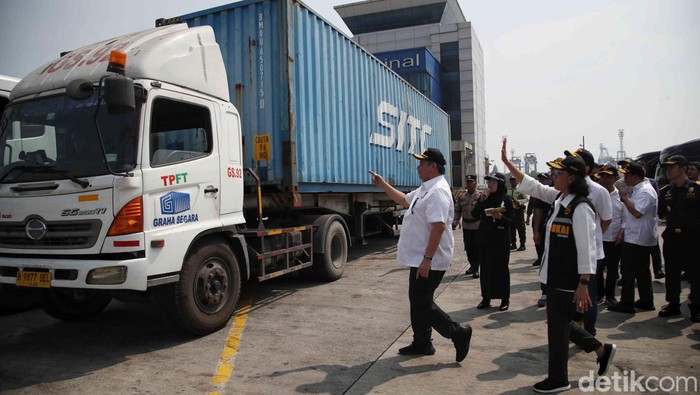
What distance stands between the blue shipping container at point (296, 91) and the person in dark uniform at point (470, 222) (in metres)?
1.79

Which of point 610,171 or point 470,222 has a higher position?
point 610,171

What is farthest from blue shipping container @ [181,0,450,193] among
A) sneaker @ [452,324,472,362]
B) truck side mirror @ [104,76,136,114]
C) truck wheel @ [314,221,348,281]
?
sneaker @ [452,324,472,362]

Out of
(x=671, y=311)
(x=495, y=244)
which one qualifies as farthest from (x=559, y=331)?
(x=671, y=311)

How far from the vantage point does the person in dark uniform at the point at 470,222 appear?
6.95 m

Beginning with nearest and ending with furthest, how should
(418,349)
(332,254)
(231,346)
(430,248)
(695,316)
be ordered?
(430,248) < (418,349) < (231,346) < (695,316) < (332,254)

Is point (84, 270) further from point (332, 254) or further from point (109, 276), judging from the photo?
point (332, 254)

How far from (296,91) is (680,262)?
16.0ft

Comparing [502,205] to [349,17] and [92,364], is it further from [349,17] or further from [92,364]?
[349,17]

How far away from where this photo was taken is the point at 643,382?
3131 mm

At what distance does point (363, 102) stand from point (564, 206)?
5.37m

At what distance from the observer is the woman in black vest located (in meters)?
2.87

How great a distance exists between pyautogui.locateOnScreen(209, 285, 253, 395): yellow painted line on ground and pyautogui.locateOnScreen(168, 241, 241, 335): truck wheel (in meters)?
0.20

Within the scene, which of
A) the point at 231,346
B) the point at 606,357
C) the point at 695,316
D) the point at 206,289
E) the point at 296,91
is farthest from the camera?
the point at 296,91

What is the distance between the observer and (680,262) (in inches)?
185
